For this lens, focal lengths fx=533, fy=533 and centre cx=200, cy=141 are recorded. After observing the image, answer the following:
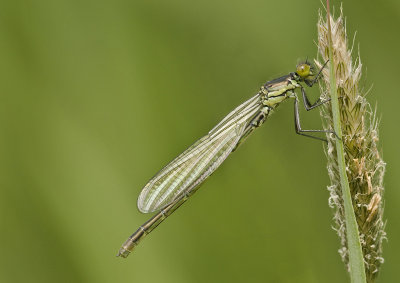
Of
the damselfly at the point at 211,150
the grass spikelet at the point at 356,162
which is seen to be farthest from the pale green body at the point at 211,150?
the grass spikelet at the point at 356,162

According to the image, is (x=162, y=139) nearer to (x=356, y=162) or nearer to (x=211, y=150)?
(x=211, y=150)

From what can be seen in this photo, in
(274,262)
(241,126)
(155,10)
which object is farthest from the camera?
(155,10)

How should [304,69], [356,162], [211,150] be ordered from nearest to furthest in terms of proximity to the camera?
[356,162] < [304,69] < [211,150]

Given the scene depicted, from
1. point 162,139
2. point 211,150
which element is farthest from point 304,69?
point 162,139

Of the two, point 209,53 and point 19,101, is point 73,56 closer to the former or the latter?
point 19,101

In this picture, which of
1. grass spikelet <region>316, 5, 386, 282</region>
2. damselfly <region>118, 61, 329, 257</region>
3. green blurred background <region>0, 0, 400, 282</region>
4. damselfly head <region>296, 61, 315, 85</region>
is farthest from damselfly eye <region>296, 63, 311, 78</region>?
grass spikelet <region>316, 5, 386, 282</region>

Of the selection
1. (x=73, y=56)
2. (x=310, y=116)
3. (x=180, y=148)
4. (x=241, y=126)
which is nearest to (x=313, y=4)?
(x=310, y=116)
